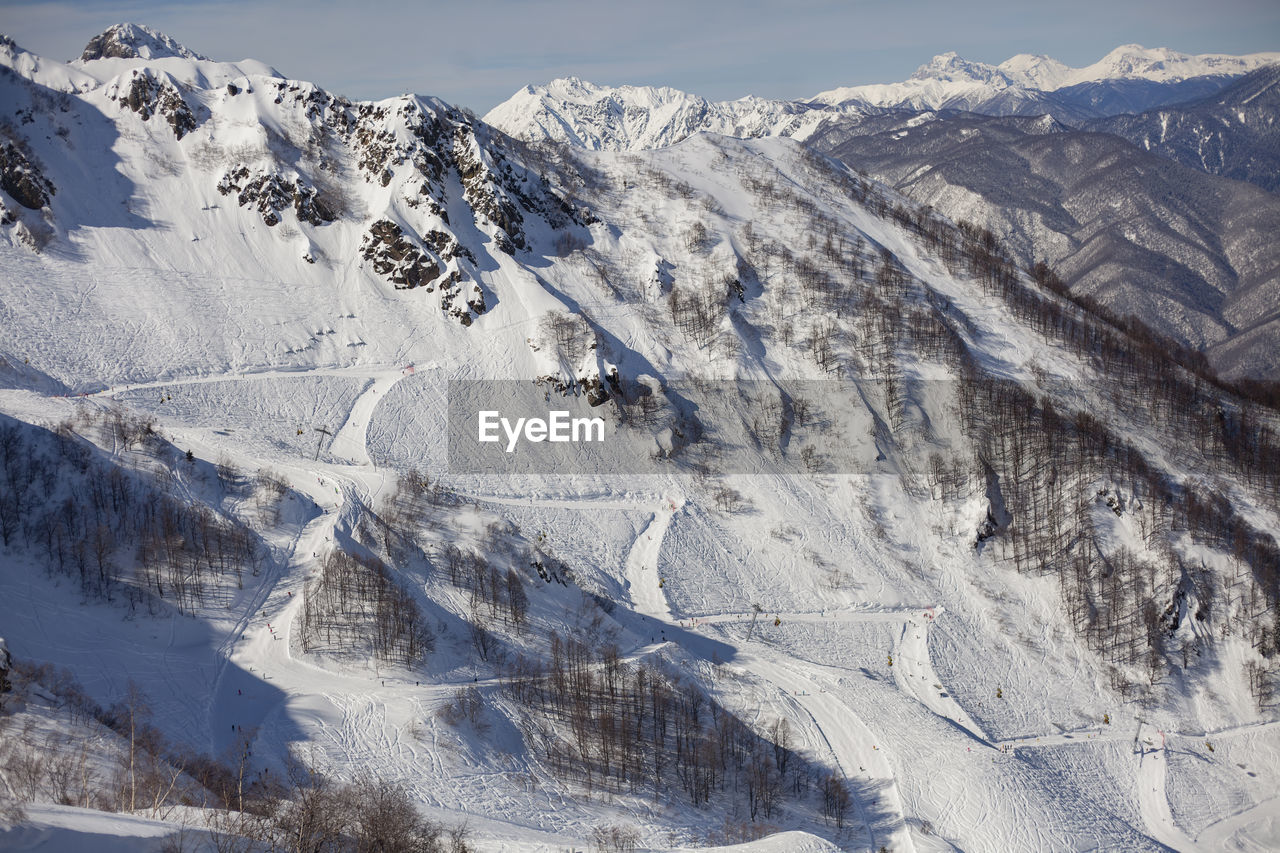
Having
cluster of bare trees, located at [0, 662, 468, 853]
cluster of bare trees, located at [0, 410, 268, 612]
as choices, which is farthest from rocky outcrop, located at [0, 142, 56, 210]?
cluster of bare trees, located at [0, 662, 468, 853]

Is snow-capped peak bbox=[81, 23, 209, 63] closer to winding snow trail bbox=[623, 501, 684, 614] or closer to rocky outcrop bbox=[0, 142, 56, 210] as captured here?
rocky outcrop bbox=[0, 142, 56, 210]

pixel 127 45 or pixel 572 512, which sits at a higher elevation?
pixel 127 45

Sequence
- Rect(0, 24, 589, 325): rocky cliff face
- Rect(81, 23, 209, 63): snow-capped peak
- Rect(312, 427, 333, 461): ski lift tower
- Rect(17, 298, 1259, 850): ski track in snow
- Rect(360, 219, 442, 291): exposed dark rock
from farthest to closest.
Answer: Rect(81, 23, 209, 63): snow-capped peak
Rect(360, 219, 442, 291): exposed dark rock
Rect(0, 24, 589, 325): rocky cliff face
Rect(312, 427, 333, 461): ski lift tower
Rect(17, 298, 1259, 850): ski track in snow

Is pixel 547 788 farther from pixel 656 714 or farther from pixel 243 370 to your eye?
pixel 243 370

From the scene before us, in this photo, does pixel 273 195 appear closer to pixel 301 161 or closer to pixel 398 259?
pixel 301 161

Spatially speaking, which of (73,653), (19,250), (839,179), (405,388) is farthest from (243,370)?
(839,179)

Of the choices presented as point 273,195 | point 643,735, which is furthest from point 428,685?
point 273,195
